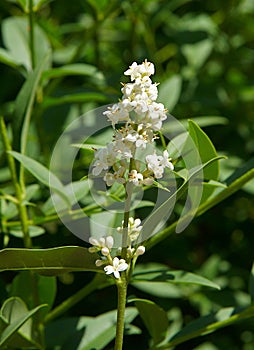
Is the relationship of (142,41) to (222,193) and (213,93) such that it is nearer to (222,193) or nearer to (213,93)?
(213,93)

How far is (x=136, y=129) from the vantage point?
0.98m

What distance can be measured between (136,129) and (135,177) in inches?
2.6

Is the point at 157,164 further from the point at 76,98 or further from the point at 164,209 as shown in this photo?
the point at 76,98

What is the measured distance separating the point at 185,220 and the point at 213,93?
2.70 feet

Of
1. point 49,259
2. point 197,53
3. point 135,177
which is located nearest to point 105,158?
point 135,177

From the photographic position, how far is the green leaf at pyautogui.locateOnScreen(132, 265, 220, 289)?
121 centimetres

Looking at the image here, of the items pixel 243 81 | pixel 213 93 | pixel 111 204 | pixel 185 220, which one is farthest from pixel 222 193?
pixel 243 81

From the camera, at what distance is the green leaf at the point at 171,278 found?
1.21 meters

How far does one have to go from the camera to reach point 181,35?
2.06m

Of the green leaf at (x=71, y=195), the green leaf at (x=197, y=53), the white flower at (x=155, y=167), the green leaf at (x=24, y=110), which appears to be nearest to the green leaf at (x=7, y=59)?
the green leaf at (x=24, y=110)

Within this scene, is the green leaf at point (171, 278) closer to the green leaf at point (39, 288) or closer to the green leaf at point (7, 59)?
the green leaf at point (39, 288)

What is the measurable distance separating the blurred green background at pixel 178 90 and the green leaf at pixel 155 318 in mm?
403

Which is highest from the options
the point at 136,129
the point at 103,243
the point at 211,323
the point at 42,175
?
the point at 42,175

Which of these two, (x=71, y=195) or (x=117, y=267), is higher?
(x=71, y=195)
